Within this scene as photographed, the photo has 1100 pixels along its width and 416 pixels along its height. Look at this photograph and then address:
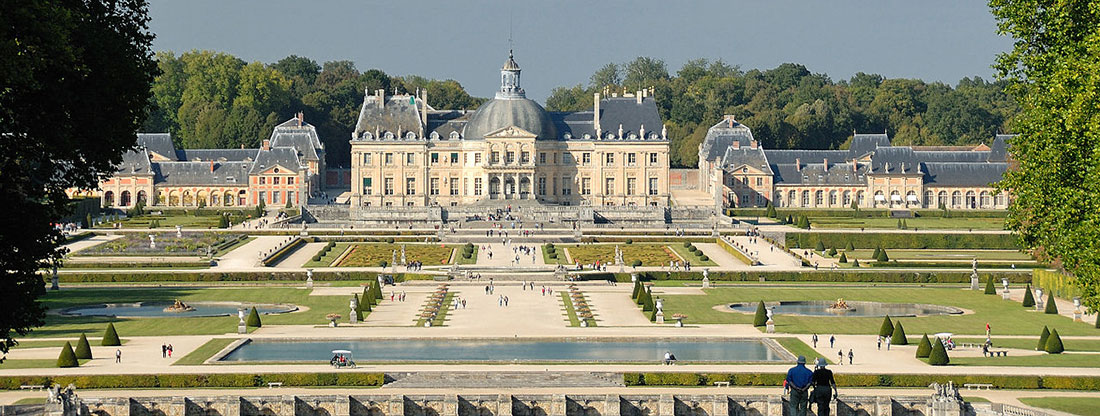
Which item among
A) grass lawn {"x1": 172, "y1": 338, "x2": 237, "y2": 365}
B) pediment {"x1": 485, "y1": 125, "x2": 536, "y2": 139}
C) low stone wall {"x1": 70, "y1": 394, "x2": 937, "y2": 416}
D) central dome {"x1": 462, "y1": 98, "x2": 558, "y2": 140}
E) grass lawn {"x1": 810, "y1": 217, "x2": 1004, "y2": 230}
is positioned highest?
central dome {"x1": 462, "y1": 98, "x2": 558, "y2": 140}

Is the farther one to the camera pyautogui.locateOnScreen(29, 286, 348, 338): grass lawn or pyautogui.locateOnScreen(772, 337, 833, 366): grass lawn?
pyautogui.locateOnScreen(29, 286, 348, 338): grass lawn

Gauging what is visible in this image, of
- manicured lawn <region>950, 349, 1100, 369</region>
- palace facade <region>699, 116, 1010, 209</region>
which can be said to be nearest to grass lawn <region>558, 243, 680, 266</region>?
palace facade <region>699, 116, 1010, 209</region>

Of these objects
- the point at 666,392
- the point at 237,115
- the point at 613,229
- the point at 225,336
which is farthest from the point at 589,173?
the point at 666,392

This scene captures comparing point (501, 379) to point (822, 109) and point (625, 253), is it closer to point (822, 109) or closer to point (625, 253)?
point (625, 253)

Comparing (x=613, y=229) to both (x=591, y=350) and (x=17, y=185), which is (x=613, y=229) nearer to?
(x=591, y=350)

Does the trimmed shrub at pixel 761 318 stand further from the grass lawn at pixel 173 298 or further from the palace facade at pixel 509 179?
the palace facade at pixel 509 179

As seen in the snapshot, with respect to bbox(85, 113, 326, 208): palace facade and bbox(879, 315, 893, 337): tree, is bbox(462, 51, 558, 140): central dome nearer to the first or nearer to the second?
bbox(85, 113, 326, 208): palace facade

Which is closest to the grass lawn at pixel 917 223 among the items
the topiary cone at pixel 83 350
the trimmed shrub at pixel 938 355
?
the trimmed shrub at pixel 938 355
